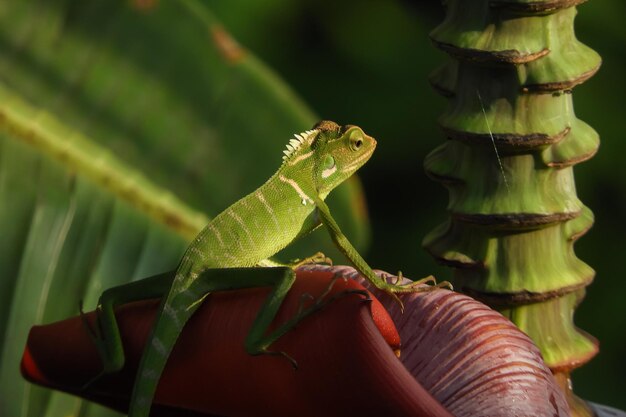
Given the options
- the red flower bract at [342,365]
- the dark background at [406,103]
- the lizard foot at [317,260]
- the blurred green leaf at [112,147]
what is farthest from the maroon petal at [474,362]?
the dark background at [406,103]

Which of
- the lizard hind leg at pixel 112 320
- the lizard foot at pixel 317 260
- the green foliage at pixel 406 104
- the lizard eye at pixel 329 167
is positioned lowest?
the green foliage at pixel 406 104

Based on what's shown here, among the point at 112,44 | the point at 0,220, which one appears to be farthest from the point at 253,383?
the point at 112,44

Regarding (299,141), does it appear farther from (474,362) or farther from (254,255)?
(474,362)

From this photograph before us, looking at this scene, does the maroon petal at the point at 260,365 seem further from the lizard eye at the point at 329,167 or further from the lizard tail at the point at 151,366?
the lizard eye at the point at 329,167

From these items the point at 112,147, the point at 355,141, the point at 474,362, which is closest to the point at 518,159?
the point at 355,141

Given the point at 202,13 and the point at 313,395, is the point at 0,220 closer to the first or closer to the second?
the point at 202,13

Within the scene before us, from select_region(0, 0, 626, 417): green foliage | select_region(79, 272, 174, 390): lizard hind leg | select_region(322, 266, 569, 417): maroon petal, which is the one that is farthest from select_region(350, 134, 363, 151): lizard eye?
select_region(0, 0, 626, 417): green foliage

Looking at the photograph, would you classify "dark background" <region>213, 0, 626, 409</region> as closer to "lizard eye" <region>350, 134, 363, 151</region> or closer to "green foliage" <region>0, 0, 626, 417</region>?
"green foliage" <region>0, 0, 626, 417</region>
